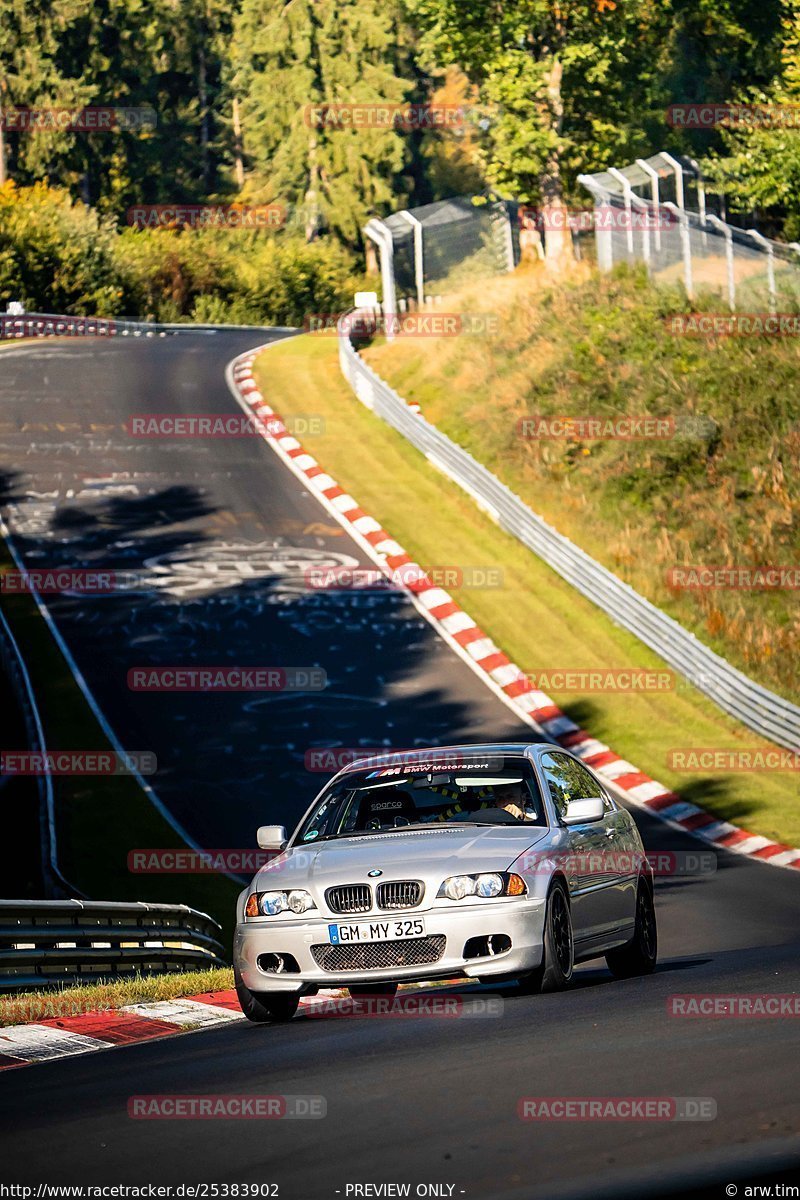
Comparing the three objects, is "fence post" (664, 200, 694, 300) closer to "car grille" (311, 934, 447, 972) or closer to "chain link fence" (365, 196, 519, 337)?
"chain link fence" (365, 196, 519, 337)

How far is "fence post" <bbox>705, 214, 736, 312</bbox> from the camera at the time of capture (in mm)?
33125

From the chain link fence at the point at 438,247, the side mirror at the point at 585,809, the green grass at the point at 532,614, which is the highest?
the side mirror at the point at 585,809

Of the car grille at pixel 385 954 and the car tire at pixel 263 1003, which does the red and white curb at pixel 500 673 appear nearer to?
the car tire at pixel 263 1003

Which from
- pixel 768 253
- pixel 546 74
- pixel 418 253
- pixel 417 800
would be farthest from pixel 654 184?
pixel 417 800

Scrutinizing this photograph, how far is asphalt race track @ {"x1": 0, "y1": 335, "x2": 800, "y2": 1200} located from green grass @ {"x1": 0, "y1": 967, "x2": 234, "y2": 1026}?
1.43 metres

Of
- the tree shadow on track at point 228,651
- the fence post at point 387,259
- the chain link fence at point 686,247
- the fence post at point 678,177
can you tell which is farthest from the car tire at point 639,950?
the fence post at point 678,177

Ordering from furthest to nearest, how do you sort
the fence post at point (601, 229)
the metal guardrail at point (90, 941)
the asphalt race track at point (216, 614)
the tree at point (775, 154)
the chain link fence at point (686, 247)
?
the tree at point (775, 154), the fence post at point (601, 229), the chain link fence at point (686, 247), the asphalt race track at point (216, 614), the metal guardrail at point (90, 941)

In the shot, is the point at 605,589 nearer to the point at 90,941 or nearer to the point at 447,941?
the point at 90,941

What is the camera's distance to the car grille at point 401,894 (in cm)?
920

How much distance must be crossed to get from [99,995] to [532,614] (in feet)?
55.5

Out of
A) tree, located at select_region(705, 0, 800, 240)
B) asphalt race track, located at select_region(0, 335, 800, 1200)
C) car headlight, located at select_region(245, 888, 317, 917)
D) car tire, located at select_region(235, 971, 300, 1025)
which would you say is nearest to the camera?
asphalt race track, located at select_region(0, 335, 800, 1200)

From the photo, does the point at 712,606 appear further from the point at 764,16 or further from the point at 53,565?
the point at 764,16

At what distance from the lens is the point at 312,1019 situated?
984cm

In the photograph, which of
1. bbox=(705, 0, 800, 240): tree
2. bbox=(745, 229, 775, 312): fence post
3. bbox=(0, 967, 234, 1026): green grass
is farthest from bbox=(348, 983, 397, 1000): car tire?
bbox=(705, 0, 800, 240): tree
